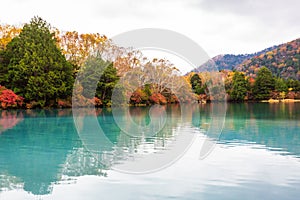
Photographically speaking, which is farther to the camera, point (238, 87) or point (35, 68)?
point (238, 87)

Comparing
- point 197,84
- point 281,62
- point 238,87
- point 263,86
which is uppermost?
point 281,62

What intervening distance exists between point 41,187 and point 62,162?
206cm

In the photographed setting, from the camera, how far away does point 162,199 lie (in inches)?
216

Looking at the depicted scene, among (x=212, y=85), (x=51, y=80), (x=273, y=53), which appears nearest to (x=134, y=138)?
(x=51, y=80)

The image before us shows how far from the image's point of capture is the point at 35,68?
28203 mm

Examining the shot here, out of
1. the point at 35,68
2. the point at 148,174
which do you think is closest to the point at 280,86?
the point at 35,68

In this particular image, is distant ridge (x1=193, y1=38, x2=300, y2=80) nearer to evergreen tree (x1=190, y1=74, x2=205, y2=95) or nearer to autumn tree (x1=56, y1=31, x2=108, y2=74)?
evergreen tree (x1=190, y1=74, x2=205, y2=95)

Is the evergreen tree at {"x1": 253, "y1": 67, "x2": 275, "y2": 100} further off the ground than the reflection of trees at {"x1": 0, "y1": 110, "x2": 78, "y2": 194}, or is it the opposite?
the evergreen tree at {"x1": 253, "y1": 67, "x2": 275, "y2": 100}

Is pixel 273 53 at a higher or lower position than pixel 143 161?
higher

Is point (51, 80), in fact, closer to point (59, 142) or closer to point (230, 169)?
point (59, 142)

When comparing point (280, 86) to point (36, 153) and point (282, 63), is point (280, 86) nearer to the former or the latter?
point (282, 63)

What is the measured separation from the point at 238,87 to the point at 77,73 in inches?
957

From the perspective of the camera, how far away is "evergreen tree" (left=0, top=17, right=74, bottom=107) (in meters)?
28.0

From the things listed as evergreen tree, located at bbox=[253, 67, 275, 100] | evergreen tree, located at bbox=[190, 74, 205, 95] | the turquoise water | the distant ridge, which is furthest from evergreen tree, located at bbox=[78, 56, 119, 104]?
the distant ridge
